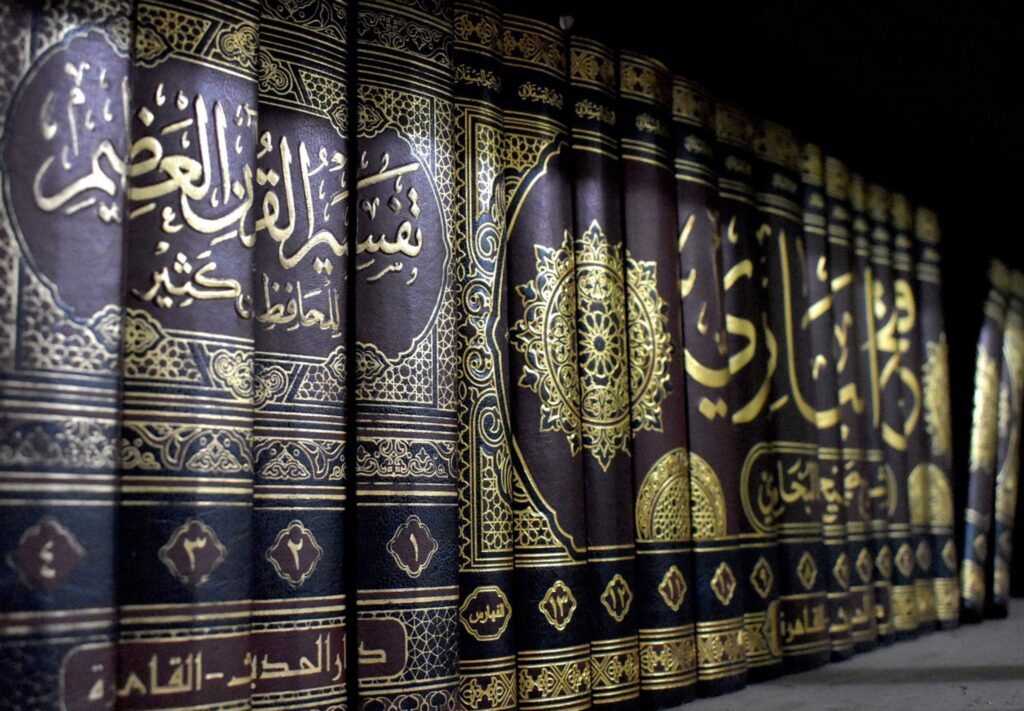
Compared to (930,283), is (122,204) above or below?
below

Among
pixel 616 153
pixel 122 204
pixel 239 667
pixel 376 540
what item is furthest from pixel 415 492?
pixel 616 153

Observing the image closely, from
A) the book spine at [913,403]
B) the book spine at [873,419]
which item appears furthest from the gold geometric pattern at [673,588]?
the book spine at [913,403]

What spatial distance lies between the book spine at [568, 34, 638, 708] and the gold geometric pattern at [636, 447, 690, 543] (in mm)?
17

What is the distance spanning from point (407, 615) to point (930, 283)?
3.84 ft

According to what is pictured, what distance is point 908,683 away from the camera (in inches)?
40.7

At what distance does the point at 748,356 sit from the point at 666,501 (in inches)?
9.5

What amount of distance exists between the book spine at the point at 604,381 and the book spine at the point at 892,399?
58 cm

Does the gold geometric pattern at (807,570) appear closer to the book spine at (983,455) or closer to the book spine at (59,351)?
the book spine at (983,455)

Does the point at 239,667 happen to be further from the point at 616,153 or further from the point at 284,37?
the point at 616,153

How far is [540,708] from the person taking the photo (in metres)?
0.85

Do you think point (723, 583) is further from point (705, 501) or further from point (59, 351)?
point (59, 351)

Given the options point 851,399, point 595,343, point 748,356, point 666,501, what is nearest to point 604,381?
point 595,343

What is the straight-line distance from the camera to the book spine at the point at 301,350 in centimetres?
72

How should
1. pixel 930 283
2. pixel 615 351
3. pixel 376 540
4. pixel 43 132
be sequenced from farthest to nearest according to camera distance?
pixel 930 283, pixel 615 351, pixel 376 540, pixel 43 132
